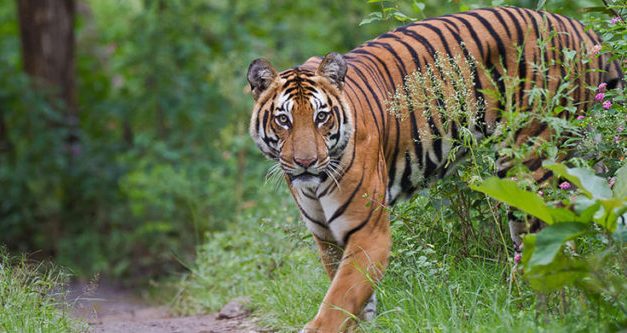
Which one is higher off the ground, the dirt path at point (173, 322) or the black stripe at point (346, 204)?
the black stripe at point (346, 204)

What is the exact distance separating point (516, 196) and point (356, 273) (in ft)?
3.26

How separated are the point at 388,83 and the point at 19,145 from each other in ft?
23.5

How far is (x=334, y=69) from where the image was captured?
411 cm

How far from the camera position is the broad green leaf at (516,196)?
325 cm

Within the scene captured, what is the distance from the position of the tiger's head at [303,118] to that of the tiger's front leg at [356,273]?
0.30 m

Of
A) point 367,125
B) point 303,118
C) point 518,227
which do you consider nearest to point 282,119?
point 303,118

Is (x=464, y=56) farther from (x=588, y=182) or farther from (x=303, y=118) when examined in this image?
(x=588, y=182)

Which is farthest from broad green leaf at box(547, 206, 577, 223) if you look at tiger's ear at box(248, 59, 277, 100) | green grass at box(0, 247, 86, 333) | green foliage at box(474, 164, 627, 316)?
green grass at box(0, 247, 86, 333)

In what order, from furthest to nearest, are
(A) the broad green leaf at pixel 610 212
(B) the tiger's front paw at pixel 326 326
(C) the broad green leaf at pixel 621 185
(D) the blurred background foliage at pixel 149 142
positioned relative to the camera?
(D) the blurred background foliage at pixel 149 142, (B) the tiger's front paw at pixel 326 326, (C) the broad green leaf at pixel 621 185, (A) the broad green leaf at pixel 610 212

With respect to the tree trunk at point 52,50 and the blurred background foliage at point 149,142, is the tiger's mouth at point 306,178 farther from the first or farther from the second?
the tree trunk at point 52,50

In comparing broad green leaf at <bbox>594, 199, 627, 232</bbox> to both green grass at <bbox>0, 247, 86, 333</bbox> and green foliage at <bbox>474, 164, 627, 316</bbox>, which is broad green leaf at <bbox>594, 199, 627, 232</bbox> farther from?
green grass at <bbox>0, 247, 86, 333</bbox>

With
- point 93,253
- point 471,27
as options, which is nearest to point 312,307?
point 471,27

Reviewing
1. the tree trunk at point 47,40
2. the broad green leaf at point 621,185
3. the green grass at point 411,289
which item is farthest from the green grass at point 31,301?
the tree trunk at point 47,40

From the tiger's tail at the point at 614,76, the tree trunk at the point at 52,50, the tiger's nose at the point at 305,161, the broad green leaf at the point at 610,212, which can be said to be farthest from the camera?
the tree trunk at the point at 52,50
